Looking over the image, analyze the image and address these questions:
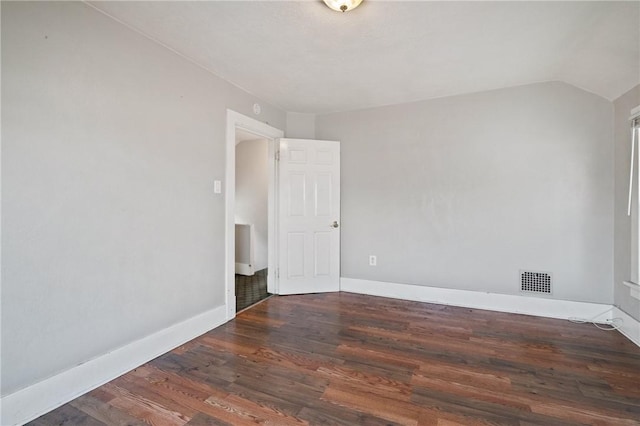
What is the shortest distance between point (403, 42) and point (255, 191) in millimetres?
3601

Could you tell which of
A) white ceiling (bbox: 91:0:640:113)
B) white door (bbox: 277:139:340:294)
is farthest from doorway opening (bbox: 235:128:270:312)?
white ceiling (bbox: 91:0:640:113)

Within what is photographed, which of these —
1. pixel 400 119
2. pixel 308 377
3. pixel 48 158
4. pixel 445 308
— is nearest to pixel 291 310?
pixel 308 377

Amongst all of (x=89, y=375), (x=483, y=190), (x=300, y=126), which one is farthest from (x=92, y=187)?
(x=483, y=190)

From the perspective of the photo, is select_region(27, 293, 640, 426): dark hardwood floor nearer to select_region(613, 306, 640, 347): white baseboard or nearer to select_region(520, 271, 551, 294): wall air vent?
select_region(613, 306, 640, 347): white baseboard

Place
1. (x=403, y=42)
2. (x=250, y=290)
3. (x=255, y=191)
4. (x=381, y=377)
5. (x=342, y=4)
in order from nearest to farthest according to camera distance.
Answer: (x=342, y=4)
(x=381, y=377)
(x=403, y=42)
(x=250, y=290)
(x=255, y=191)

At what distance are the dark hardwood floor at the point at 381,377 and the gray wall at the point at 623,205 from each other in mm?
354

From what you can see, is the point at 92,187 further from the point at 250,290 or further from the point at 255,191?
the point at 255,191

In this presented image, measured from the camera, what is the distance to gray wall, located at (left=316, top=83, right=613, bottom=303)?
273 centimetres

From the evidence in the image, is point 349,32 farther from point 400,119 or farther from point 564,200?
point 564,200

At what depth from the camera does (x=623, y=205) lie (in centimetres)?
250

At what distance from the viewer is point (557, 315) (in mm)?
2834

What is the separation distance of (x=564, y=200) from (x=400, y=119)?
190cm

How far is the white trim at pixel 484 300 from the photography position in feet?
9.05

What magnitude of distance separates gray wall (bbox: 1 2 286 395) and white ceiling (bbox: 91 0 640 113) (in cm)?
33
